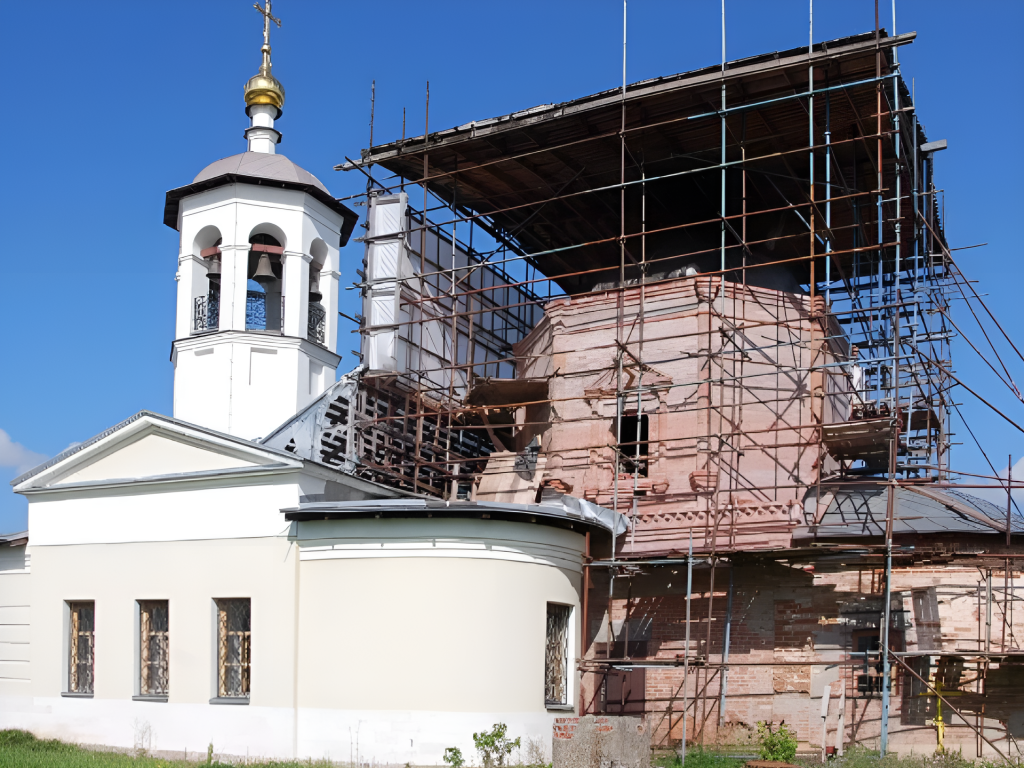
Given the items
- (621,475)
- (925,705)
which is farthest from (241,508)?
(925,705)

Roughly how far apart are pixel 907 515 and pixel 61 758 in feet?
44.9

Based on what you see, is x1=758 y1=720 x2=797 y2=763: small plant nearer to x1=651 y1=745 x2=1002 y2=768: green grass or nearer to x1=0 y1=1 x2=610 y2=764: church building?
x1=651 y1=745 x2=1002 y2=768: green grass

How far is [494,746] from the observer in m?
16.7

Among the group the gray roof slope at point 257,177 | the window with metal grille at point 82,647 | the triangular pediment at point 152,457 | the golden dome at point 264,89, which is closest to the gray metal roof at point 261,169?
the gray roof slope at point 257,177

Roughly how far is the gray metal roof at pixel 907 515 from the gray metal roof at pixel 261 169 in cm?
1133

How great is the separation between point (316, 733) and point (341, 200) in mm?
12030

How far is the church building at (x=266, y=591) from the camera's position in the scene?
1722 cm

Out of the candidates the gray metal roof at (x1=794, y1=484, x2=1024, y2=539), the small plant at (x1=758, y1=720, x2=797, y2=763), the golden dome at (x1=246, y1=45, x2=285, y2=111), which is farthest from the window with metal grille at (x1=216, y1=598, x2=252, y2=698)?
the golden dome at (x1=246, y1=45, x2=285, y2=111)

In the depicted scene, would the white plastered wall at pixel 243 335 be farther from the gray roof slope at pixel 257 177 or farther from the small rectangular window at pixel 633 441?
the small rectangular window at pixel 633 441

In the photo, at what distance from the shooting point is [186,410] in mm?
22672

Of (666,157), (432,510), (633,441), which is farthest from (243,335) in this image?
(666,157)

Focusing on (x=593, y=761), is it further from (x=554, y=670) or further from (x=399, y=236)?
(x=399, y=236)

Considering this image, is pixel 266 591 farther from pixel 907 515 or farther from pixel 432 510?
pixel 907 515

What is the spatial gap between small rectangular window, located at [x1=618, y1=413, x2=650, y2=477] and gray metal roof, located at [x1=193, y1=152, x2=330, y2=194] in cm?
745
